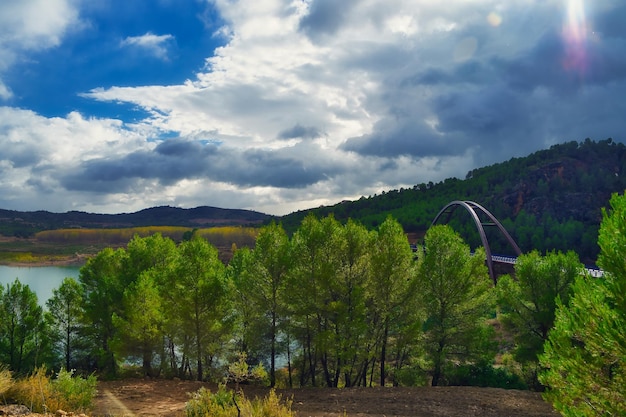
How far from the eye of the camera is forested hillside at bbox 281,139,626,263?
323 feet

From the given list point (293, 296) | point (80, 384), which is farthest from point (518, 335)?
point (80, 384)

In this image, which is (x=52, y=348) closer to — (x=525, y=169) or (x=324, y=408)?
(x=324, y=408)

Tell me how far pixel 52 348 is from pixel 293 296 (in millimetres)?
19496

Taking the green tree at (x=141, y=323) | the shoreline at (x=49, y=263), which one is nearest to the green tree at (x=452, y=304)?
the green tree at (x=141, y=323)

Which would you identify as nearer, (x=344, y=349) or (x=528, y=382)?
(x=344, y=349)

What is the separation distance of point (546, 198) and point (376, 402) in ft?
385

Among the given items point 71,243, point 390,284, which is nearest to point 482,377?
point 390,284

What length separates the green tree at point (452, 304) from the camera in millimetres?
24062

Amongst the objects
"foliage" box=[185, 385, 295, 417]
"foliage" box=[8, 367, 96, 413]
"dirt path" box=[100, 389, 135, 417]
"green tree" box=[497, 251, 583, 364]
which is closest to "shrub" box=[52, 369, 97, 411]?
"foliage" box=[8, 367, 96, 413]

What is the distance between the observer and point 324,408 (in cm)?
1636

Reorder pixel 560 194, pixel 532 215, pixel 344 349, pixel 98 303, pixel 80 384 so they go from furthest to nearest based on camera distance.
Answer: pixel 560 194
pixel 532 215
pixel 98 303
pixel 344 349
pixel 80 384

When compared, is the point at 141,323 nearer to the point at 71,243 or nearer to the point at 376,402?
the point at 376,402

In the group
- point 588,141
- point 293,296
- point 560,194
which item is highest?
point 588,141

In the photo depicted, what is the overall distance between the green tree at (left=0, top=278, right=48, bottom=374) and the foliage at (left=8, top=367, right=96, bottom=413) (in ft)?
58.1
